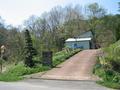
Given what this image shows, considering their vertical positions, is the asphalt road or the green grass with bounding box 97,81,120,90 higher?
the asphalt road

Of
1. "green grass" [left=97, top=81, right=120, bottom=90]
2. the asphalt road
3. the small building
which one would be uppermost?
the asphalt road

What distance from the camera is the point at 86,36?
3268 inches

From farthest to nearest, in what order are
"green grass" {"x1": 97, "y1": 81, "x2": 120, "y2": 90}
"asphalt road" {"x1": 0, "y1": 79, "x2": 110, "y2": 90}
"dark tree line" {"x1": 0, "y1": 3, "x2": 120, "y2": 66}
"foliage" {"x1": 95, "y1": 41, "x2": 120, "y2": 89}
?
"dark tree line" {"x1": 0, "y1": 3, "x2": 120, "y2": 66} → "foliage" {"x1": 95, "y1": 41, "x2": 120, "y2": 89} → "green grass" {"x1": 97, "y1": 81, "x2": 120, "y2": 90} → "asphalt road" {"x1": 0, "y1": 79, "x2": 110, "y2": 90}

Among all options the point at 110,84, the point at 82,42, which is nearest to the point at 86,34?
the point at 82,42

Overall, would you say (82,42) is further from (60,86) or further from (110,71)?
(60,86)

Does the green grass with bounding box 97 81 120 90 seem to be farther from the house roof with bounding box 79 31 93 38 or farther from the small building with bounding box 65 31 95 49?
the house roof with bounding box 79 31 93 38

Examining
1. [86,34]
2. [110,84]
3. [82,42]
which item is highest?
[86,34]

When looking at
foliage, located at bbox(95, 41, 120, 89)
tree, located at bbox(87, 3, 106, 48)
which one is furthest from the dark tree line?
foliage, located at bbox(95, 41, 120, 89)

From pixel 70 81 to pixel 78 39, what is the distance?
60887 millimetres

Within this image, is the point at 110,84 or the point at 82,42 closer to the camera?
the point at 110,84

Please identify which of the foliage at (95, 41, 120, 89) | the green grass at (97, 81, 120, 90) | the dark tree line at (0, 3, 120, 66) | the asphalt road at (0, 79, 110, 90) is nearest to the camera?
the asphalt road at (0, 79, 110, 90)

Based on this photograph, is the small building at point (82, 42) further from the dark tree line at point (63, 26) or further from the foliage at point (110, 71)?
the foliage at point (110, 71)

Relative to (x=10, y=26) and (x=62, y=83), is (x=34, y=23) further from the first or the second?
(x=62, y=83)

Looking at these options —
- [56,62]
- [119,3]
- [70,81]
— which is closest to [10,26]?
[119,3]
